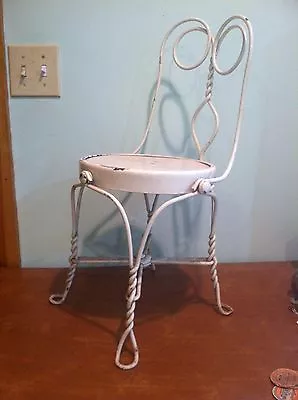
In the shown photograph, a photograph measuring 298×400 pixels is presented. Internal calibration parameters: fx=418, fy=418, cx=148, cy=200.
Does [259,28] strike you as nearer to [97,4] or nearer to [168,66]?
[168,66]

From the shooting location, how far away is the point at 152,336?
831 mm

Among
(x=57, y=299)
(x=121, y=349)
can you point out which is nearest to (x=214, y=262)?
(x=121, y=349)

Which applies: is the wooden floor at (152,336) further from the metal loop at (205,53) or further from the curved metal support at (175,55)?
the metal loop at (205,53)

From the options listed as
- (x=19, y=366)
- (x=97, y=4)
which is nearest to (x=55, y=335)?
(x=19, y=366)

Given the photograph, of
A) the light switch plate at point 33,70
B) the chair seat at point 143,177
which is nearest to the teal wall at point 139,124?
the light switch plate at point 33,70

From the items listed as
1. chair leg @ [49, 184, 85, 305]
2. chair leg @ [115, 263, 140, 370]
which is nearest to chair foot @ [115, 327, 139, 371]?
chair leg @ [115, 263, 140, 370]

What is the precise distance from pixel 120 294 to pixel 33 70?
58cm

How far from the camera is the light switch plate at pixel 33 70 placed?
1.00m

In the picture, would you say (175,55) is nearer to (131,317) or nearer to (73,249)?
(73,249)

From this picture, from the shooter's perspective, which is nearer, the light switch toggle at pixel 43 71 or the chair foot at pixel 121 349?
the chair foot at pixel 121 349

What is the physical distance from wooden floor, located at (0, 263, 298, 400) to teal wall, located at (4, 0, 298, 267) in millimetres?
100

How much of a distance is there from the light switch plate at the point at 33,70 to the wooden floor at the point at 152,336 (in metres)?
0.47

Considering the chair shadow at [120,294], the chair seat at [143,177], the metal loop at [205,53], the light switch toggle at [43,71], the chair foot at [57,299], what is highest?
the metal loop at [205,53]

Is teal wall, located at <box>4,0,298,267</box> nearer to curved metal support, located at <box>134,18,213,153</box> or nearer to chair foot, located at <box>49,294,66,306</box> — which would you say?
curved metal support, located at <box>134,18,213,153</box>
